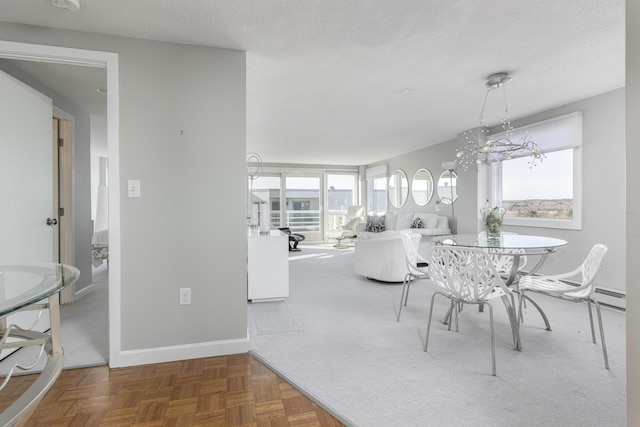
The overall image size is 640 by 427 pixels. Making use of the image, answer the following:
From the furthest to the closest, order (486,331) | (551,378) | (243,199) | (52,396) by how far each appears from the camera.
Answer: (486,331), (243,199), (551,378), (52,396)

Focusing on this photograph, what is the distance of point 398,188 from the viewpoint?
8102 millimetres

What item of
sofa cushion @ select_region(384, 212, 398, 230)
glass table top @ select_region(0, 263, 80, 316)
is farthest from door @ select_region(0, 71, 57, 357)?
sofa cushion @ select_region(384, 212, 398, 230)

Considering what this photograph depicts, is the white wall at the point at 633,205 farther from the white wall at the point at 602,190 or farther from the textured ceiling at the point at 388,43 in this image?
the white wall at the point at 602,190

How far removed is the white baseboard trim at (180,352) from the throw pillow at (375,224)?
5.10 meters

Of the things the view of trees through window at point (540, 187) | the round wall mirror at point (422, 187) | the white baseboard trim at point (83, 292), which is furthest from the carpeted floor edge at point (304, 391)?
the round wall mirror at point (422, 187)

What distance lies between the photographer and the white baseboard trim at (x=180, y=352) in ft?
7.43

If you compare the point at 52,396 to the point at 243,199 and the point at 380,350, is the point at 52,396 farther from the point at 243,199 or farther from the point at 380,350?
the point at 380,350

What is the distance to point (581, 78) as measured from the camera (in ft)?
10.3

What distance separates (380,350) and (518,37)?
241 centimetres

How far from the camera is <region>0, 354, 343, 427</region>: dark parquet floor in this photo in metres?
1.68

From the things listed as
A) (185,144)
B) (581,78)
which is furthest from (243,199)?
(581,78)

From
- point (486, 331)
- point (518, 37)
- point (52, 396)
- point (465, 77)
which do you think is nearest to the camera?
point (52, 396)

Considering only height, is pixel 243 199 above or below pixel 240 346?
above

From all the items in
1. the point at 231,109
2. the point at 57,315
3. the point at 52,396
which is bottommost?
the point at 52,396
